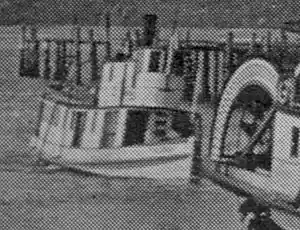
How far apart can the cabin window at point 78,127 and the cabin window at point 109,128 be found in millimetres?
874

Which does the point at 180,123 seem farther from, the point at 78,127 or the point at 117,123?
the point at 78,127

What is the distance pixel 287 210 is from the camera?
12414 millimetres

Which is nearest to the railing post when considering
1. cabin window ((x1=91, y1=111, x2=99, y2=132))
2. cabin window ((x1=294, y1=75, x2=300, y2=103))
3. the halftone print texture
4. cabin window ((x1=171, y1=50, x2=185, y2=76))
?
the halftone print texture

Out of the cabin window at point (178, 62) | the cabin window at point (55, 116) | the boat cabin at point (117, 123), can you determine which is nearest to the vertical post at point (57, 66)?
the cabin window at point (178, 62)

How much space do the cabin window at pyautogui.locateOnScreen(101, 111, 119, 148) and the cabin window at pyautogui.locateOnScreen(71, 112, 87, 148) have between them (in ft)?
2.87

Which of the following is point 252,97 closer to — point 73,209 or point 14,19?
point 73,209

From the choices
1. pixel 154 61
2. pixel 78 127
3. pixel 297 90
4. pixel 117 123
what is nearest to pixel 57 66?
pixel 154 61

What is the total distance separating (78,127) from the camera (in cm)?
2067

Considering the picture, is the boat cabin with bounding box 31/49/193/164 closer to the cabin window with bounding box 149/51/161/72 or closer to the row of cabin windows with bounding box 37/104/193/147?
the row of cabin windows with bounding box 37/104/193/147

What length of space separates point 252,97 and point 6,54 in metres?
35.6

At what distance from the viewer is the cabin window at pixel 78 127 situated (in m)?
20.6

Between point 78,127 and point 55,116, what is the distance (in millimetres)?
1358

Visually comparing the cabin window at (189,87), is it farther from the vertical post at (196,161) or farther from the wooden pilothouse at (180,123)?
A: the vertical post at (196,161)

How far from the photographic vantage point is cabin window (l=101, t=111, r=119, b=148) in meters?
19.6
